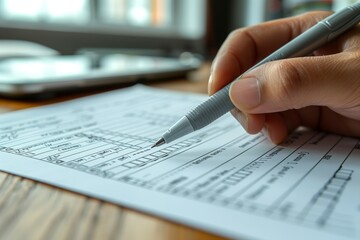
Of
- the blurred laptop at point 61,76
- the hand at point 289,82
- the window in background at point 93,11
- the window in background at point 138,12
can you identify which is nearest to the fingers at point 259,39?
the hand at point 289,82

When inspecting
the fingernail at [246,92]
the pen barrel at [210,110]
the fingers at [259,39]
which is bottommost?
the pen barrel at [210,110]

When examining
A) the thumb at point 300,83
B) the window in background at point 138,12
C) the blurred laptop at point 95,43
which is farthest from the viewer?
the window in background at point 138,12

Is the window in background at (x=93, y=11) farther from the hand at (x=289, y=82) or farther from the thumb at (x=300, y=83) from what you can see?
the thumb at (x=300, y=83)

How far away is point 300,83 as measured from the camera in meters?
0.32

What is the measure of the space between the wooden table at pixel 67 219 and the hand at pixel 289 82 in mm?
159

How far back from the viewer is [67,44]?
124 centimetres

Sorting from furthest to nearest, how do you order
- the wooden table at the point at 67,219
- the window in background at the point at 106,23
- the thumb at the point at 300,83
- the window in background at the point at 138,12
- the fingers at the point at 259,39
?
1. the window in background at the point at 138,12
2. the window in background at the point at 106,23
3. the fingers at the point at 259,39
4. the thumb at the point at 300,83
5. the wooden table at the point at 67,219

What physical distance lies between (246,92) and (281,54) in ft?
0.24

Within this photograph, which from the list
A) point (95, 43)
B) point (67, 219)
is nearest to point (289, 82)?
point (67, 219)

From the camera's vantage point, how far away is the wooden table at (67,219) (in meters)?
0.22

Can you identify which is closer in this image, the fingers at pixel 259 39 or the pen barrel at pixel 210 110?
the pen barrel at pixel 210 110

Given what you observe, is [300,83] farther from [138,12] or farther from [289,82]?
[138,12]

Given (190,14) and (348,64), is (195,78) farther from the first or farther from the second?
(190,14)

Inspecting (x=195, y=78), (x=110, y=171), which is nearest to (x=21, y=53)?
(x=195, y=78)
